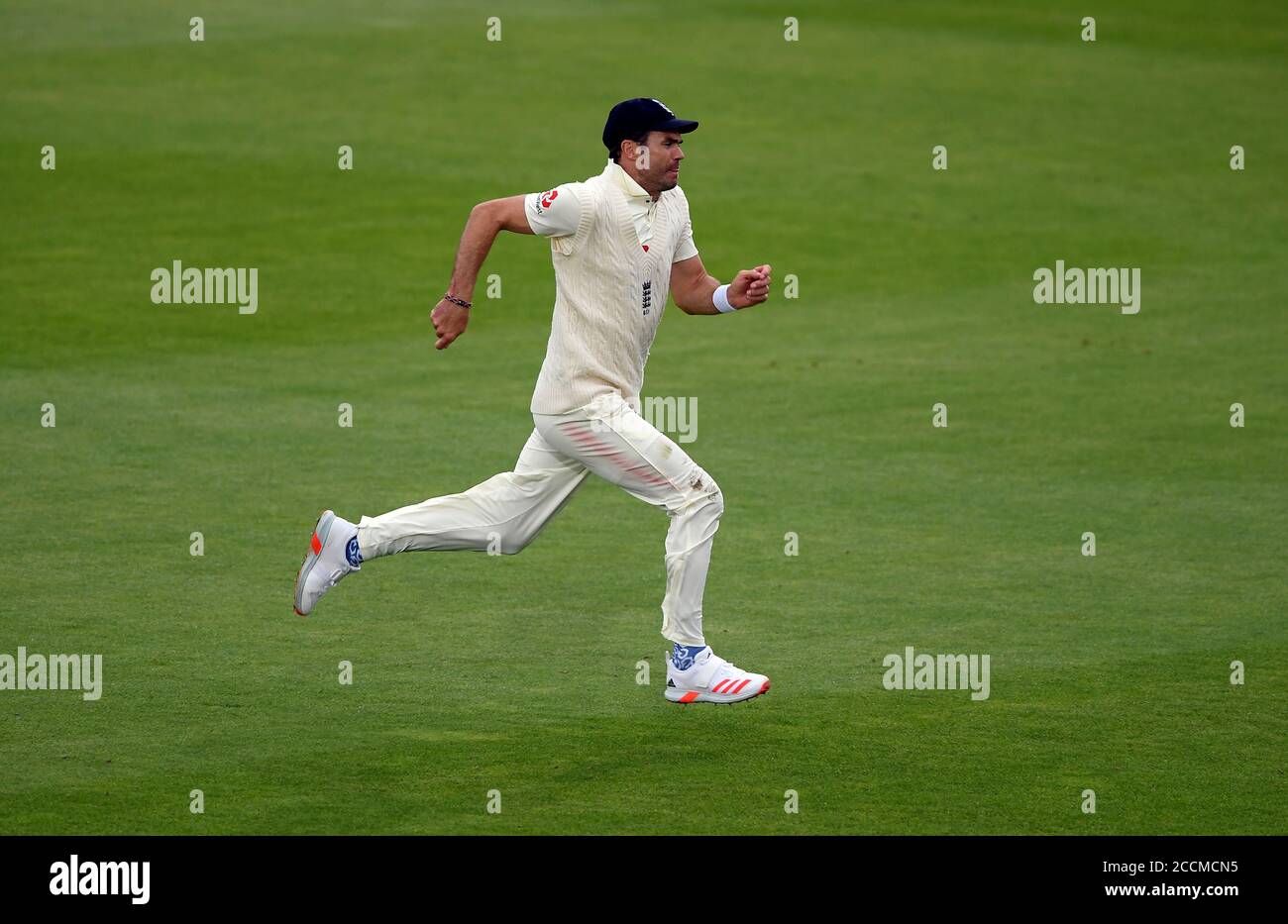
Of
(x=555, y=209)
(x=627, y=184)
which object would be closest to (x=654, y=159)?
(x=627, y=184)

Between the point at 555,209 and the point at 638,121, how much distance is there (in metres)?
0.55

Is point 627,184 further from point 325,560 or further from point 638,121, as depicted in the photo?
point 325,560

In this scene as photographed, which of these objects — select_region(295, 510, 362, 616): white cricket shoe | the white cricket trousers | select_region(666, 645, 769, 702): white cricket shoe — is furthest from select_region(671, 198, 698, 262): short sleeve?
select_region(295, 510, 362, 616): white cricket shoe

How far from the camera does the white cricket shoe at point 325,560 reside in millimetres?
8453

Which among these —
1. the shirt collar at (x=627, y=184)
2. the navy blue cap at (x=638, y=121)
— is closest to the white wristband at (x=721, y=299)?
the shirt collar at (x=627, y=184)

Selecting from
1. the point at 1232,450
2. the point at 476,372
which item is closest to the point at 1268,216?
the point at 1232,450

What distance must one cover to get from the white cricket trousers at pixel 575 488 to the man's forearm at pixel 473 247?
0.70m

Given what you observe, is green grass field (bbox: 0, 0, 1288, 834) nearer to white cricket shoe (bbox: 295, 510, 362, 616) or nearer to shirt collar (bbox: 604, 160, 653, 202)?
white cricket shoe (bbox: 295, 510, 362, 616)

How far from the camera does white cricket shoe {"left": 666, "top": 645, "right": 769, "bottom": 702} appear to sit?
806 cm

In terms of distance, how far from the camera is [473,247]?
787cm

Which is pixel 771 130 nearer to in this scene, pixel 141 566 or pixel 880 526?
pixel 880 526

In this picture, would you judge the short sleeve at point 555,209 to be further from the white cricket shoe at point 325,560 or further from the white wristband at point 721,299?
the white cricket shoe at point 325,560
